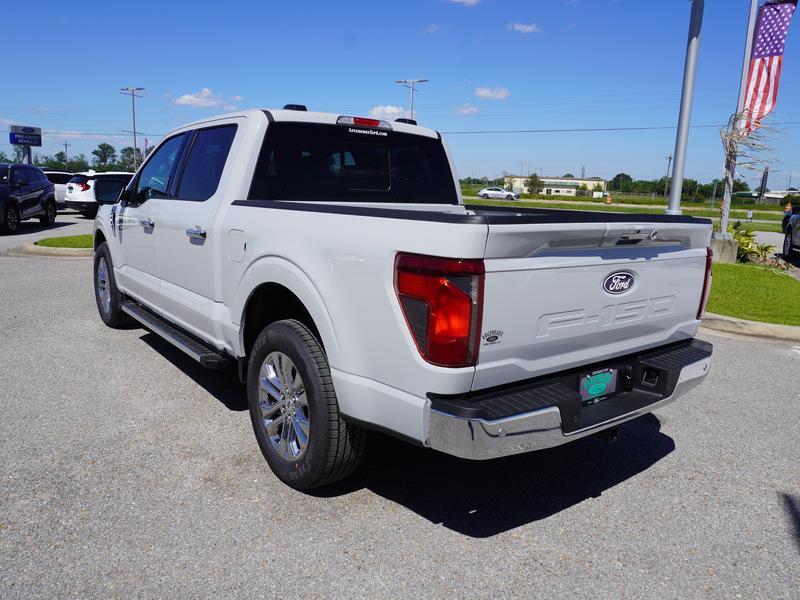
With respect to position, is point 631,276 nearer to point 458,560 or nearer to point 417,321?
point 417,321

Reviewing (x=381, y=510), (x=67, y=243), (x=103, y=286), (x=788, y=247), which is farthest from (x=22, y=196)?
(x=788, y=247)

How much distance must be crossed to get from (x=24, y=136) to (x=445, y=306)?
49583 mm

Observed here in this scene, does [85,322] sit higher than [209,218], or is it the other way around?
[209,218]

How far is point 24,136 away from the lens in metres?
43.1

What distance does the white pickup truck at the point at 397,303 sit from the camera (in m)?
2.52

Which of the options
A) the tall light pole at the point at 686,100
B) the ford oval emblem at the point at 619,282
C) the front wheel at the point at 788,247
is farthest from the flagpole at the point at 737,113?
the ford oval emblem at the point at 619,282

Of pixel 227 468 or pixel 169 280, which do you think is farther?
pixel 169 280

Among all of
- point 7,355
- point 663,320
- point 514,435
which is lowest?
point 7,355

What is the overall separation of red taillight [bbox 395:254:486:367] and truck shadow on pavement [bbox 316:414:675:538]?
2.98ft

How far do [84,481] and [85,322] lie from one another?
409 centimetres

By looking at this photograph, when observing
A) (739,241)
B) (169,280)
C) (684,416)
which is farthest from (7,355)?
(739,241)

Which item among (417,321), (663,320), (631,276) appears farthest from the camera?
(663,320)

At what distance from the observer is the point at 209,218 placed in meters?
4.02

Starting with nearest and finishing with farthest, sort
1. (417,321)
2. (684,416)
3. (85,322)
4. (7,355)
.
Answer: (417,321) < (684,416) < (7,355) < (85,322)
